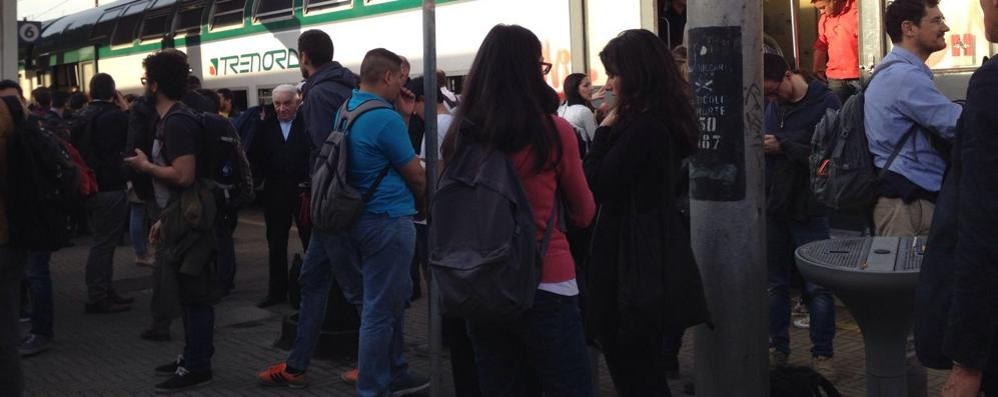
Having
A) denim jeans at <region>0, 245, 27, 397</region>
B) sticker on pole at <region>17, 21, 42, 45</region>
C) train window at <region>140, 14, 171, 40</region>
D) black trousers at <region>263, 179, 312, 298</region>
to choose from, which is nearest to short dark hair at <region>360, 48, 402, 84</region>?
denim jeans at <region>0, 245, 27, 397</region>

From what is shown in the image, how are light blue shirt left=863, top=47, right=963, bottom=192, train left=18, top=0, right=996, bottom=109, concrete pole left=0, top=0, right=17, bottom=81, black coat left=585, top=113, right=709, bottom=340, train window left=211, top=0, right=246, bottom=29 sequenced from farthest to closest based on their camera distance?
1. train window left=211, top=0, right=246, bottom=29
2. concrete pole left=0, top=0, right=17, bottom=81
3. train left=18, top=0, right=996, bottom=109
4. light blue shirt left=863, top=47, right=963, bottom=192
5. black coat left=585, top=113, right=709, bottom=340

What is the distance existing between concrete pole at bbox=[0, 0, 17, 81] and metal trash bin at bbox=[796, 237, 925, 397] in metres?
8.15

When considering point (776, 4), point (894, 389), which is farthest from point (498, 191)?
point (776, 4)

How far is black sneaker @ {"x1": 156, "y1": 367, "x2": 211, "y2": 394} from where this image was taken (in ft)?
19.0

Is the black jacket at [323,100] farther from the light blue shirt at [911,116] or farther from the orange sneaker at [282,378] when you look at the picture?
the light blue shirt at [911,116]

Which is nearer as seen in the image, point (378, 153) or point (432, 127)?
point (432, 127)

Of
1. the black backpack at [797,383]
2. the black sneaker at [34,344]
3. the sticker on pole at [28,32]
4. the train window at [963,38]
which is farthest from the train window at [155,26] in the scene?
the black backpack at [797,383]

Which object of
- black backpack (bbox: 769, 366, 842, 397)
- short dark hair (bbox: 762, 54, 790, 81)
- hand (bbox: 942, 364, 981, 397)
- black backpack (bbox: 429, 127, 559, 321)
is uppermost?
short dark hair (bbox: 762, 54, 790, 81)

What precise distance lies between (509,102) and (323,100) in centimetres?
267

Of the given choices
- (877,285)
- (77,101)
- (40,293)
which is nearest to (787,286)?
(877,285)

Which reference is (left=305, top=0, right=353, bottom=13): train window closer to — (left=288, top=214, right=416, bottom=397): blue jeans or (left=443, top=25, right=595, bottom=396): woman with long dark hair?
(left=288, top=214, right=416, bottom=397): blue jeans

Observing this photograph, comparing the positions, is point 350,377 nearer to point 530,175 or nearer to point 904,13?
point 530,175

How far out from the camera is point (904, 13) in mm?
4652

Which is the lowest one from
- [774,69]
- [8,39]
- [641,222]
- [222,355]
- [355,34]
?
[222,355]
